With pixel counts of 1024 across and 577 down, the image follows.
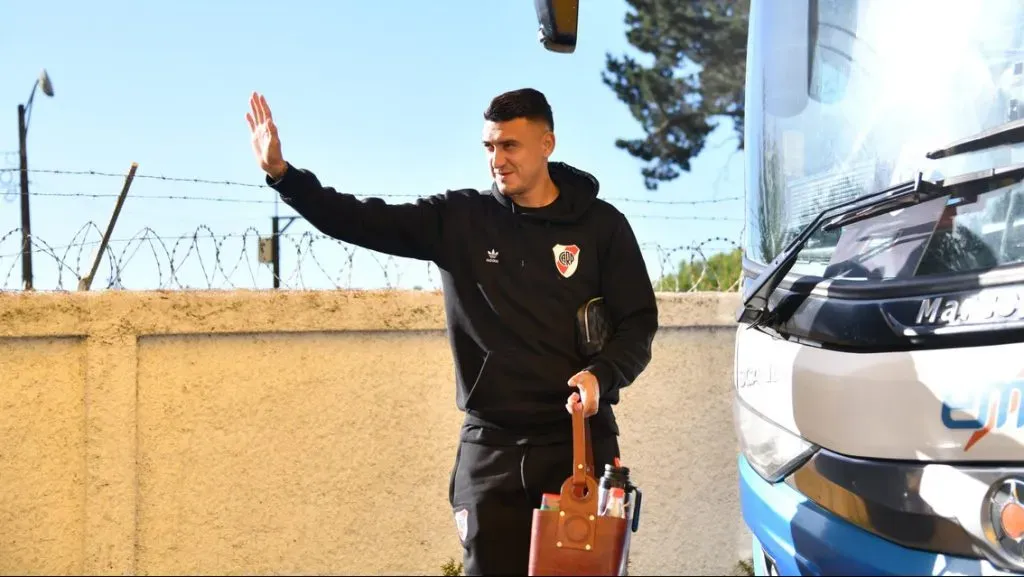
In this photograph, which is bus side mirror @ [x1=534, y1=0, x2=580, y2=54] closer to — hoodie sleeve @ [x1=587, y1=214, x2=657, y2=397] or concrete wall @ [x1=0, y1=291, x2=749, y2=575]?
hoodie sleeve @ [x1=587, y1=214, x2=657, y2=397]

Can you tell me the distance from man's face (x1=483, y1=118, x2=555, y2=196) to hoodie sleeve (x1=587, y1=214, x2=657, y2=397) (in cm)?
32

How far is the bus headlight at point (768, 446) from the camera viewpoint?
2619 mm

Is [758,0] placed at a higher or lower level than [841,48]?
higher

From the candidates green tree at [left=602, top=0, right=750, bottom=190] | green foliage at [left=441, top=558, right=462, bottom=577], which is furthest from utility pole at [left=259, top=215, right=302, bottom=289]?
green tree at [left=602, top=0, right=750, bottom=190]

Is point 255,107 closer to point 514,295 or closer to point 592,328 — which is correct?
point 514,295

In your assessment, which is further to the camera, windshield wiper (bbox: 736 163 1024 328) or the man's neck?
the man's neck

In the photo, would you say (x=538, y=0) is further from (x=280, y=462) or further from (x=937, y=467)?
(x=280, y=462)

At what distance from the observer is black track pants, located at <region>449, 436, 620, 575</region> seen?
275 centimetres

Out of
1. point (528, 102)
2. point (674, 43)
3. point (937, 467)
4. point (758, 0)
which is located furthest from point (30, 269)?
point (674, 43)

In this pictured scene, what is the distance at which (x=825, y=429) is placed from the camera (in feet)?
8.11

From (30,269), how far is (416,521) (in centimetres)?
203

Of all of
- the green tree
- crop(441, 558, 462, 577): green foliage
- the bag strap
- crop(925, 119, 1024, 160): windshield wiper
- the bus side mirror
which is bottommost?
crop(441, 558, 462, 577): green foliage

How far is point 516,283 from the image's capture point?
9.38 feet

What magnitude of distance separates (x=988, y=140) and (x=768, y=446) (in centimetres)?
101
